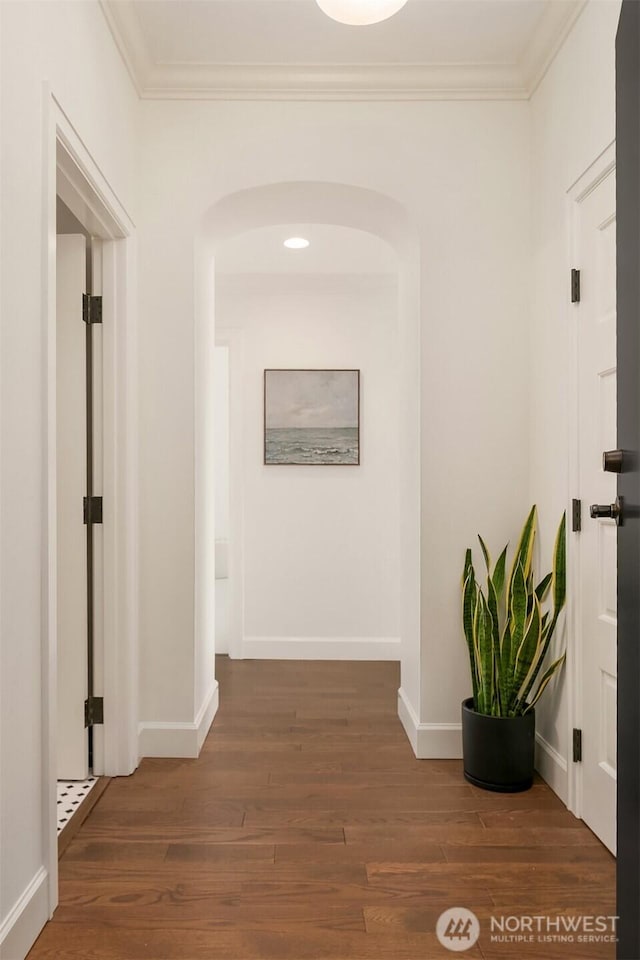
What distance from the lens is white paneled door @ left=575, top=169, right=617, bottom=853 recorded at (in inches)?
83.2

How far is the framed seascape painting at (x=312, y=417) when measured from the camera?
185 inches

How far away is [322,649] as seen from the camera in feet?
15.2

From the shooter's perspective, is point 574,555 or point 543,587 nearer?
point 574,555

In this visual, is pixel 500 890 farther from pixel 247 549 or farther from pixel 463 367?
pixel 247 549

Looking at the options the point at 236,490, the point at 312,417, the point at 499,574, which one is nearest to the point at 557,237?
the point at 499,574

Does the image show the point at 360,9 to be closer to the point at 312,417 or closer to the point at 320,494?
the point at 312,417

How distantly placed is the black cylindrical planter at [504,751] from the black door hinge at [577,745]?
8.1 inches

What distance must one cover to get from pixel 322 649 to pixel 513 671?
2260mm

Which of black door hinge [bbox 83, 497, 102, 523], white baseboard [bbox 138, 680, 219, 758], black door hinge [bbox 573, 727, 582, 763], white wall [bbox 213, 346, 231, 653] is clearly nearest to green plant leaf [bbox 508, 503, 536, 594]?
black door hinge [bbox 573, 727, 582, 763]

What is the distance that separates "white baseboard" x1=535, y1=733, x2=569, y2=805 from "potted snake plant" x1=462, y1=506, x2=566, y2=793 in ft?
0.25

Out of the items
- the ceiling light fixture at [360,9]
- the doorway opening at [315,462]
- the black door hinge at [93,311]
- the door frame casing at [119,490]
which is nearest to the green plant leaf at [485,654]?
the door frame casing at [119,490]

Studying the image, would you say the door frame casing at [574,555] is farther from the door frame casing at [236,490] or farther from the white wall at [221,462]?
the white wall at [221,462]
